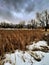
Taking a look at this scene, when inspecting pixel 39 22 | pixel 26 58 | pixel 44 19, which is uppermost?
pixel 44 19

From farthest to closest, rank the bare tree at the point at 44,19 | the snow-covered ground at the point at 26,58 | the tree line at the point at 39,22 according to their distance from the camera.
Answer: the bare tree at the point at 44,19 < the tree line at the point at 39,22 < the snow-covered ground at the point at 26,58

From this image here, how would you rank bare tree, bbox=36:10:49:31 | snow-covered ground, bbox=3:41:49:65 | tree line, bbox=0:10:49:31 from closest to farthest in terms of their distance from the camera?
snow-covered ground, bbox=3:41:49:65 < tree line, bbox=0:10:49:31 < bare tree, bbox=36:10:49:31

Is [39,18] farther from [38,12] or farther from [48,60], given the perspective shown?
[48,60]

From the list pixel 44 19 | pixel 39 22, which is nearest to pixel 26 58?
pixel 39 22

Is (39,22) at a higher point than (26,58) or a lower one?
higher

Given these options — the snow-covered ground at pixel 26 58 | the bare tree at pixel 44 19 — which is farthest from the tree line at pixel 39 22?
the snow-covered ground at pixel 26 58

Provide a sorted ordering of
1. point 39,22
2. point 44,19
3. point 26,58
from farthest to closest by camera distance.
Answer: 1. point 44,19
2. point 39,22
3. point 26,58

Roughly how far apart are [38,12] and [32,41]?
1.32 meters

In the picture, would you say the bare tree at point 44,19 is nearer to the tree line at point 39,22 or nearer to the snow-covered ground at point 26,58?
the tree line at point 39,22

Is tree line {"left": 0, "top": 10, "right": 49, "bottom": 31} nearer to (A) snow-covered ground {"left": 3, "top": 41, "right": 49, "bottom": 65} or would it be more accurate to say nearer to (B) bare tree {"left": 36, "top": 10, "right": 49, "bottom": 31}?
(B) bare tree {"left": 36, "top": 10, "right": 49, "bottom": 31}

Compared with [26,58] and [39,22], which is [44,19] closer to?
[39,22]

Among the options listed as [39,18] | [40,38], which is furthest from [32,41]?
[39,18]

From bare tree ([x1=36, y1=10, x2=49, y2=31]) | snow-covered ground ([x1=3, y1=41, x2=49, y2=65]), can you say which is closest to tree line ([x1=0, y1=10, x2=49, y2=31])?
bare tree ([x1=36, y1=10, x2=49, y2=31])

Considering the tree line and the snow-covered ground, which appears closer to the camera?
the snow-covered ground
